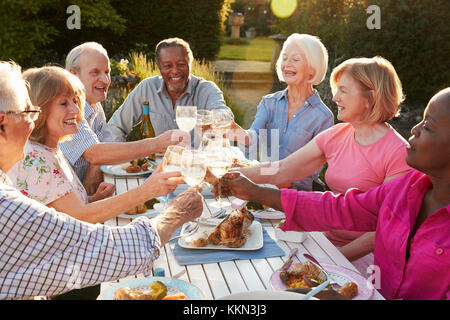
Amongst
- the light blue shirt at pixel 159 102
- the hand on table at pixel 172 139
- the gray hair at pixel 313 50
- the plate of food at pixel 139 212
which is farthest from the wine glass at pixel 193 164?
the light blue shirt at pixel 159 102

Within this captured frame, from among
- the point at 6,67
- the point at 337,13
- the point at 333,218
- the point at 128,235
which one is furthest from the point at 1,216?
the point at 337,13

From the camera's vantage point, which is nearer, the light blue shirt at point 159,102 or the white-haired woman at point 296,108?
the white-haired woman at point 296,108

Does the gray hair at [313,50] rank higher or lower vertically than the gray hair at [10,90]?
higher

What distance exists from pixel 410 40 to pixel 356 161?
19.3ft

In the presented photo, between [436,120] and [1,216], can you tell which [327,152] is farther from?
[1,216]

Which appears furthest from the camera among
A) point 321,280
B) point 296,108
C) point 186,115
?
point 296,108

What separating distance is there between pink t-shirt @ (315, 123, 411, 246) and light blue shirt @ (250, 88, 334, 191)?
0.79m

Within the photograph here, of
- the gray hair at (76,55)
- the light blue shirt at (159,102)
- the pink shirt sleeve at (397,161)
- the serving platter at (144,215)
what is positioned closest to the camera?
the serving platter at (144,215)

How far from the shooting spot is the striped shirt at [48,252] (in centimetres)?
141

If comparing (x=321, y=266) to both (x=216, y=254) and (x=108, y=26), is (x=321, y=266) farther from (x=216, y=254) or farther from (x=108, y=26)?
(x=108, y=26)

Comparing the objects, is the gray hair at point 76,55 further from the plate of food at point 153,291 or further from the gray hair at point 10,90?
the plate of food at point 153,291

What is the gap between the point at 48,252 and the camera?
145 centimetres

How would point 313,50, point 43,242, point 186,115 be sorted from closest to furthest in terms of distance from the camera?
point 43,242 → point 186,115 → point 313,50

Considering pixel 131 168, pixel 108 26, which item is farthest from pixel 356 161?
pixel 108 26
